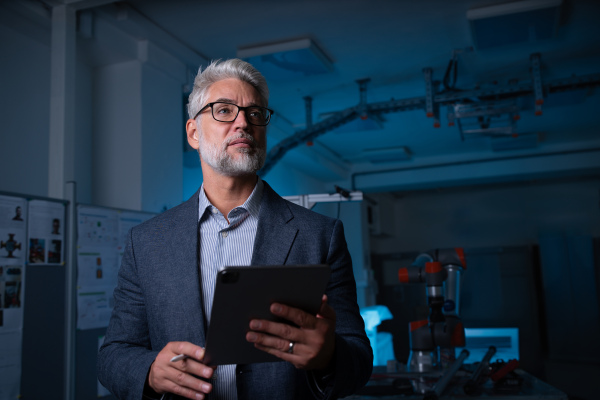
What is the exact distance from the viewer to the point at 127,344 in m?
1.10

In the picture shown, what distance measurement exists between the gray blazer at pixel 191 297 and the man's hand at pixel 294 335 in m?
0.12

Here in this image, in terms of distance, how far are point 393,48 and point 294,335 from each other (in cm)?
324

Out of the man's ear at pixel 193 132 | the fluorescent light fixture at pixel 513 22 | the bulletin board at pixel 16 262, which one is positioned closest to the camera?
the man's ear at pixel 193 132

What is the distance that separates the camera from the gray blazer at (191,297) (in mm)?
1022

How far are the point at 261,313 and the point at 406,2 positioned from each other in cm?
271

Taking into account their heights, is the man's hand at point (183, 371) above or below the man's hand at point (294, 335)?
below

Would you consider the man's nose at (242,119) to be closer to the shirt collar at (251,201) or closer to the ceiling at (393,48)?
the shirt collar at (251,201)

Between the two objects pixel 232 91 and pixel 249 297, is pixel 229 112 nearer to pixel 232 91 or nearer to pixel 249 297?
pixel 232 91

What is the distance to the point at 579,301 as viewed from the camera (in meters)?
6.10

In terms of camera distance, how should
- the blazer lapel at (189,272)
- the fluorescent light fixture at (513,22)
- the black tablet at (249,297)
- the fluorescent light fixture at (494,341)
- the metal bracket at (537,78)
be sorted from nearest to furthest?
the black tablet at (249,297) → the blazer lapel at (189,272) → the fluorescent light fixture at (513,22) → the metal bracket at (537,78) → the fluorescent light fixture at (494,341)

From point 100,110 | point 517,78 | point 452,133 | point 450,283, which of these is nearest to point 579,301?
point 452,133

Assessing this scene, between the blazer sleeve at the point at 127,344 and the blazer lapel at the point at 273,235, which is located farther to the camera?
the blazer lapel at the point at 273,235

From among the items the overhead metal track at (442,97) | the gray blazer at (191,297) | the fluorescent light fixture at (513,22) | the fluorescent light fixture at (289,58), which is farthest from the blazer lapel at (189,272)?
the overhead metal track at (442,97)

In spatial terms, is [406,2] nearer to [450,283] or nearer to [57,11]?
[450,283]
